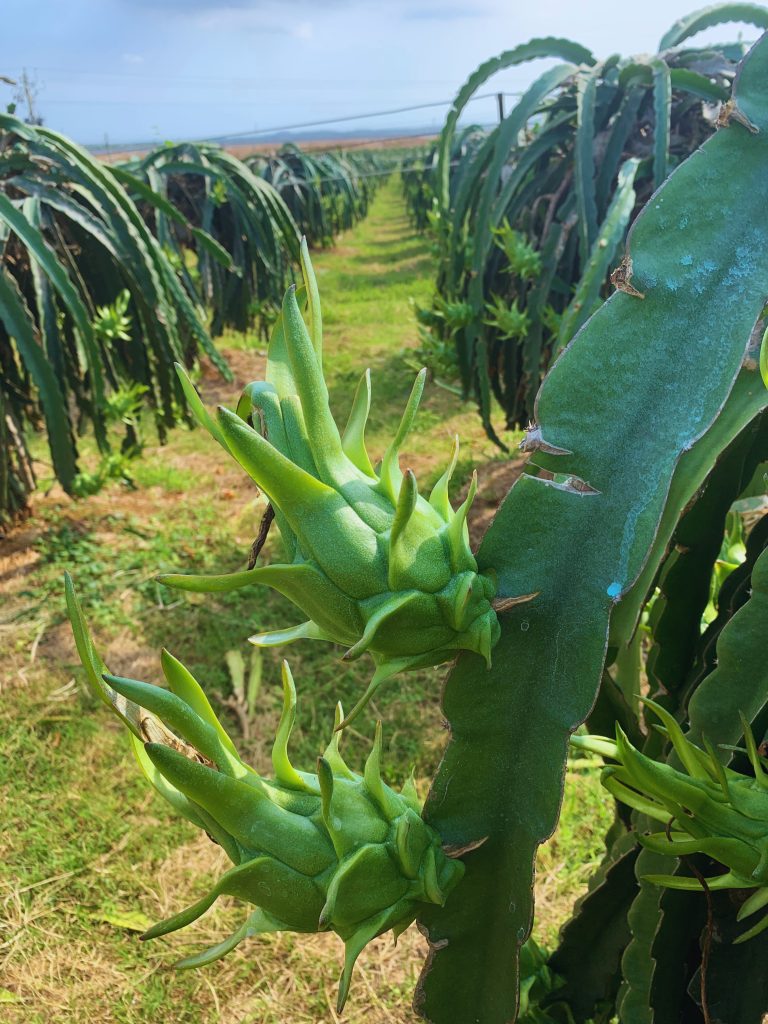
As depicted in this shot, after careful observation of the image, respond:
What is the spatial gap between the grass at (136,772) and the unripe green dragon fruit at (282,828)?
0.80 feet

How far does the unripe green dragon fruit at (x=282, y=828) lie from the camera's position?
0.41m

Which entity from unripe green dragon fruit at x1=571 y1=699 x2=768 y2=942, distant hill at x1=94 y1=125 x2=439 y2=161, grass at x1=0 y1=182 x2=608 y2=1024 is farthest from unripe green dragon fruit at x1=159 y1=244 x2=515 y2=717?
distant hill at x1=94 y1=125 x2=439 y2=161

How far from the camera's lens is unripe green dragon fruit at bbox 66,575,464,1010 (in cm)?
41

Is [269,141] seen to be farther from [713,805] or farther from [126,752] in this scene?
[713,805]

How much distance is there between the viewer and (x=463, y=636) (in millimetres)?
448

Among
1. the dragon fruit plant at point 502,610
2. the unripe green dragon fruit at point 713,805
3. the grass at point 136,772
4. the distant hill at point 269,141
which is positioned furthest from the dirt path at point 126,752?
the distant hill at point 269,141

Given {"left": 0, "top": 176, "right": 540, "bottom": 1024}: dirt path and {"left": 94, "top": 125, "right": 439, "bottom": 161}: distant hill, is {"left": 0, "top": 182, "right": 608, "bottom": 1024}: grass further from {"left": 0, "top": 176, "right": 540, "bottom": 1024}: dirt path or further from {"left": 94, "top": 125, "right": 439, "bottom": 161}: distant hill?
{"left": 94, "top": 125, "right": 439, "bottom": 161}: distant hill

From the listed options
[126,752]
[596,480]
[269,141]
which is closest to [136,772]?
[126,752]

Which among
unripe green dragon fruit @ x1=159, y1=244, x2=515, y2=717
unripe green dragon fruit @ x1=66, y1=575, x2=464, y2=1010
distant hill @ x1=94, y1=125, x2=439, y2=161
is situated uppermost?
distant hill @ x1=94, y1=125, x2=439, y2=161

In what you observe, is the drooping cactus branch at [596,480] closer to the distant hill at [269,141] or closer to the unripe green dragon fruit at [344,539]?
the unripe green dragon fruit at [344,539]

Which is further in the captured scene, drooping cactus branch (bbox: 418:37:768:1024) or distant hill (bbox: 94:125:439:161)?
distant hill (bbox: 94:125:439:161)

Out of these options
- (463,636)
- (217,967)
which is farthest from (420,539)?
(217,967)

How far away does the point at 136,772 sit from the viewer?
152cm

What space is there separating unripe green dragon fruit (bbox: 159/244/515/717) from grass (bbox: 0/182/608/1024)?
309 mm
